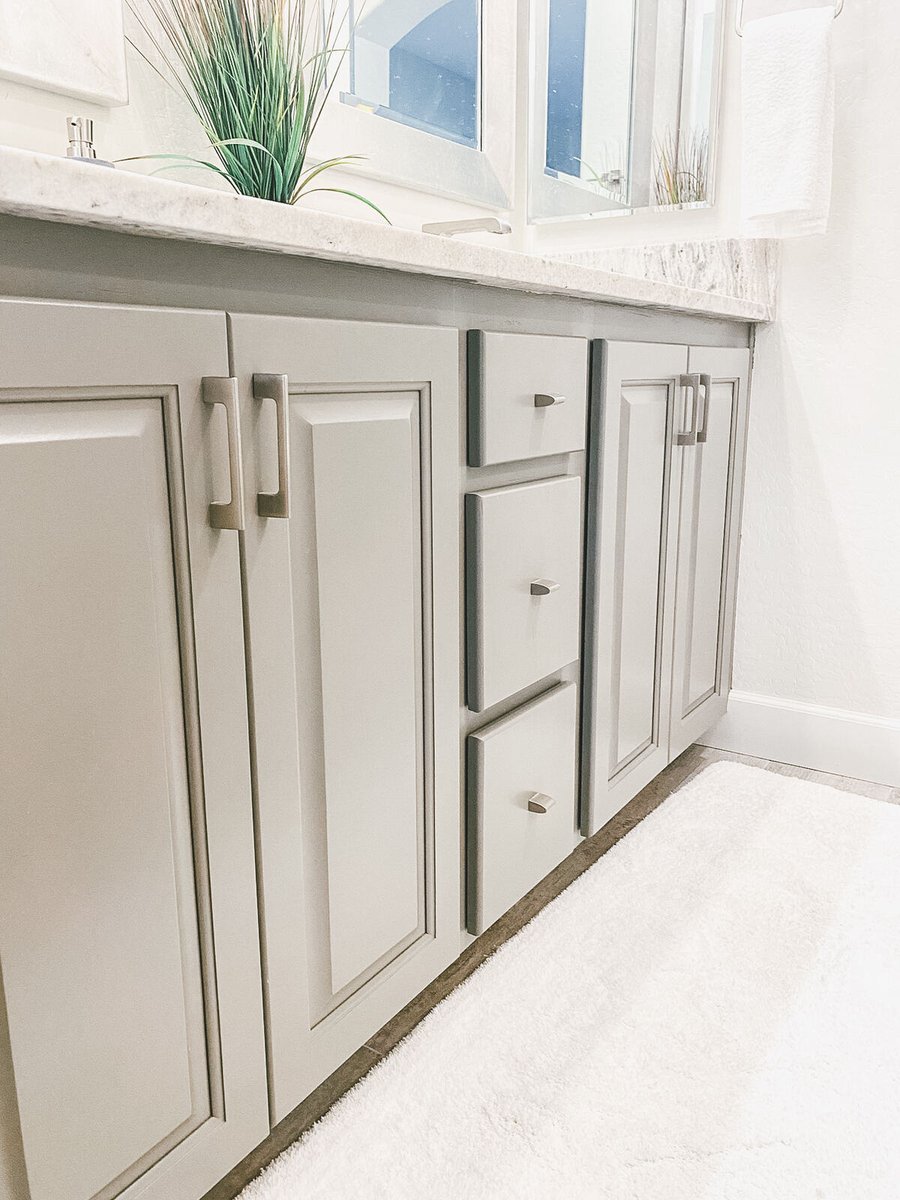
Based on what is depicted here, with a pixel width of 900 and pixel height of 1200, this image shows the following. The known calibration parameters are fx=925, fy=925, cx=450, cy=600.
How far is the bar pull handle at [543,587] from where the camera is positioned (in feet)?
3.68

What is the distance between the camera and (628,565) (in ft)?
4.51

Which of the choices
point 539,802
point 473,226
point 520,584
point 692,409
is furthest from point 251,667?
point 692,409

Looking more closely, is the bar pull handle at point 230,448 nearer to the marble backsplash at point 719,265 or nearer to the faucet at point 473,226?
the faucet at point 473,226

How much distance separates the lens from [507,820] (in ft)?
3.72

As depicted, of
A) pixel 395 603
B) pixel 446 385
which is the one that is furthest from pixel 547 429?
pixel 395 603

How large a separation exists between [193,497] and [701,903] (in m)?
1.04

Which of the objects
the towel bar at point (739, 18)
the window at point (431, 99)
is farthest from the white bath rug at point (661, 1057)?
the towel bar at point (739, 18)

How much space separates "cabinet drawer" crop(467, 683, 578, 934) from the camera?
1.08 metres

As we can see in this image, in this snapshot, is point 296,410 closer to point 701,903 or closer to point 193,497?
point 193,497

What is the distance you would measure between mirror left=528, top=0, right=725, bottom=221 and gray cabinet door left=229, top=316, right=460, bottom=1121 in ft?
3.95

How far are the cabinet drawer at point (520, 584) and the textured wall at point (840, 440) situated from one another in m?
0.77

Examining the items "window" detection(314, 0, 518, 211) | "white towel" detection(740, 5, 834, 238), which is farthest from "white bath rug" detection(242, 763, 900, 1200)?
"window" detection(314, 0, 518, 211)

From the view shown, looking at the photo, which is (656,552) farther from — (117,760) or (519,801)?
(117,760)

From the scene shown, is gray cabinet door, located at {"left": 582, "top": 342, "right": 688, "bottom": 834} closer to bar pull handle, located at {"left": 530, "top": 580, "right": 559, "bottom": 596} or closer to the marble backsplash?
bar pull handle, located at {"left": 530, "top": 580, "right": 559, "bottom": 596}
